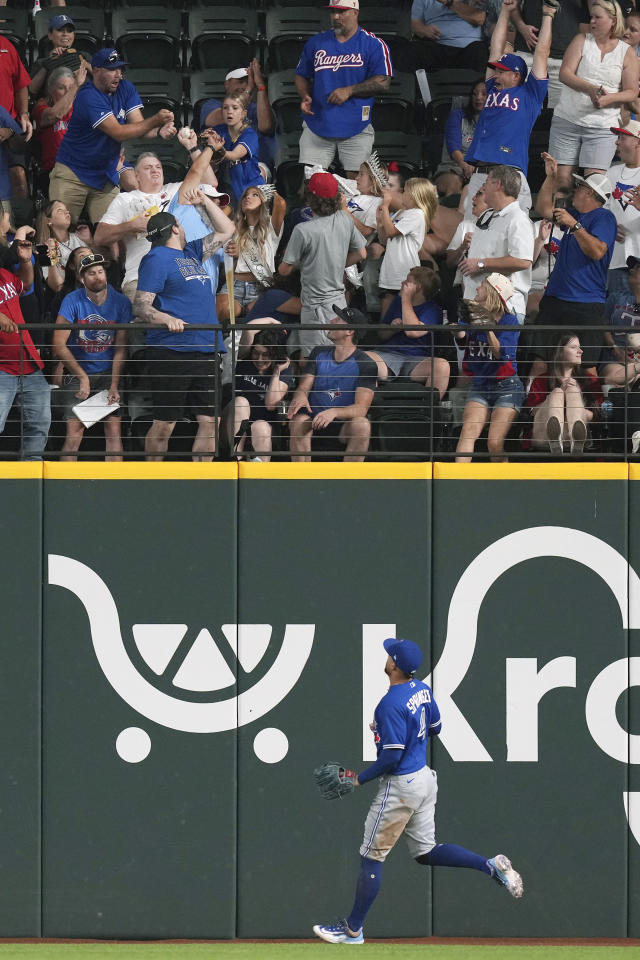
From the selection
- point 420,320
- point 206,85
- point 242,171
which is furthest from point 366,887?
point 206,85

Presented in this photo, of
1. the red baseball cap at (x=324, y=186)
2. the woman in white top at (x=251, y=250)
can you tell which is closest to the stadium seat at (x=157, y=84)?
the woman in white top at (x=251, y=250)

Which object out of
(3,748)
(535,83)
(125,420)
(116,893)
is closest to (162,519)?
(125,420)

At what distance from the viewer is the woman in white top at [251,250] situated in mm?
11617

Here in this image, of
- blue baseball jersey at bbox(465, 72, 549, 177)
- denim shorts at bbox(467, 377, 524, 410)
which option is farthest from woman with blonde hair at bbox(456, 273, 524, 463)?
blue baseball jersey at bbox(465, 72, 549, 177)

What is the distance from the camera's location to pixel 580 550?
984 centimetres

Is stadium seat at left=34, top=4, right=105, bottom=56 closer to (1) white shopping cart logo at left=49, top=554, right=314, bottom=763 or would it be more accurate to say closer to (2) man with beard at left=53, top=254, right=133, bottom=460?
(2) man with beard at left=53, top=254, right=133, bottom=460

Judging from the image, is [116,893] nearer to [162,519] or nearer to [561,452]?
[162,519]

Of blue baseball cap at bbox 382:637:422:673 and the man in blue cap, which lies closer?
blue baseball cap at bbox 382:637:422:673

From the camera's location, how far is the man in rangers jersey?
41.1ft

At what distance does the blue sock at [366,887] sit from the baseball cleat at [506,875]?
2.26 feet

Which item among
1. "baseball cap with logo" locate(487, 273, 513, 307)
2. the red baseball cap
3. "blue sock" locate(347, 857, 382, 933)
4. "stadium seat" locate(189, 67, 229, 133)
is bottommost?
"blue sock" locate(347, 857, 382, 933)

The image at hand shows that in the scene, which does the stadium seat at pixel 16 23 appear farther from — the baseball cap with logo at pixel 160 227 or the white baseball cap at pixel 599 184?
the white baseball cap at pixel 599 184

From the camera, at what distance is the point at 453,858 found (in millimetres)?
9023

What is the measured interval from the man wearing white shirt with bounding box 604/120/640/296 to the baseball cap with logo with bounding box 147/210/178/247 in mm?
3267
